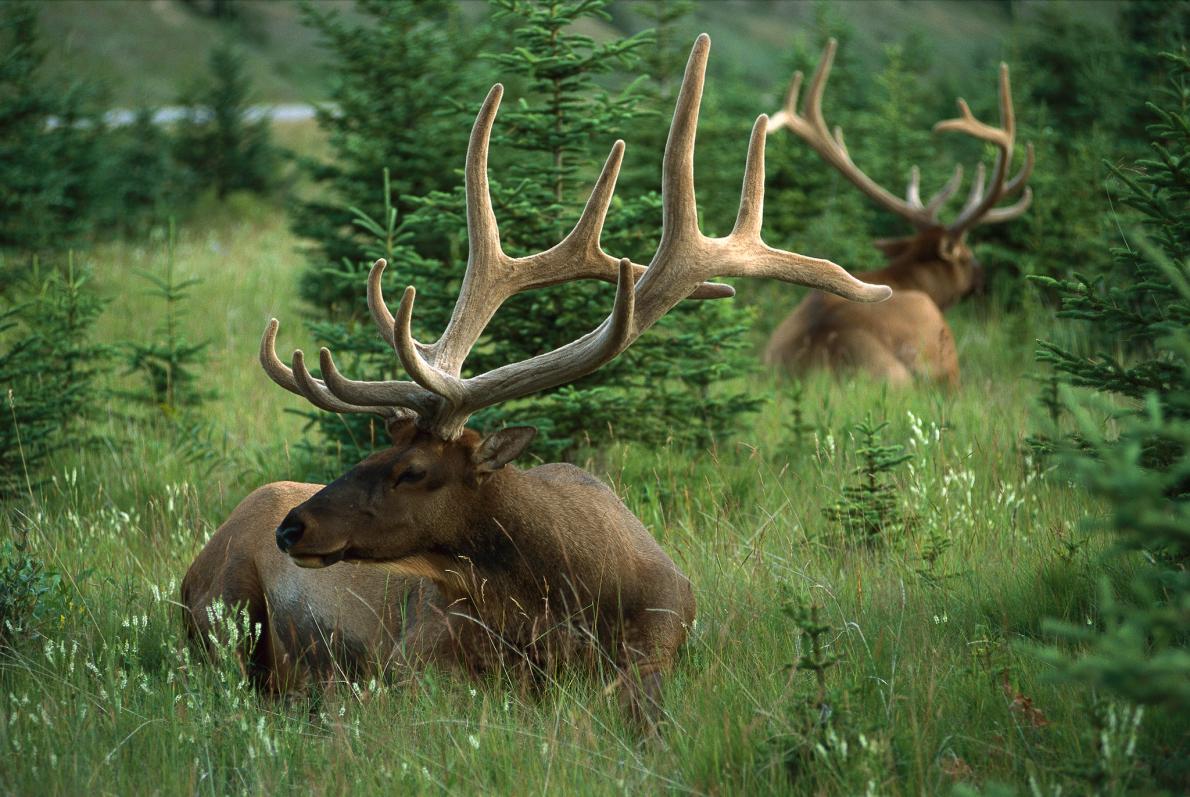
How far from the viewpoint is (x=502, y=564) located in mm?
4082

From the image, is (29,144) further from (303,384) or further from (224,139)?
(303,384)

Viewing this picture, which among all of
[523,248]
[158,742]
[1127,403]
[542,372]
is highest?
[523,248]

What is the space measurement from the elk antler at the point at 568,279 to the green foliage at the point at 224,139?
15015 millimetres

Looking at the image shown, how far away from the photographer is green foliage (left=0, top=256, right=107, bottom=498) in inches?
244

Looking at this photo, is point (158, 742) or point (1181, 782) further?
point (158, 742)

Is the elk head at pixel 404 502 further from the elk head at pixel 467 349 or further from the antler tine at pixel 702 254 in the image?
the antler tine at pixel 702 254

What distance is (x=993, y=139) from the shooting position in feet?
32.6

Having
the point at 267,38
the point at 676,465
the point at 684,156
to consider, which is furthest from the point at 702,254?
the point at 267,38

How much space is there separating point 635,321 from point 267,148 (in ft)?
52.3

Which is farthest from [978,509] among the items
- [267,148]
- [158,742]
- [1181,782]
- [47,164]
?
[267,148]

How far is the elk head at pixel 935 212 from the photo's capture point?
9.97m

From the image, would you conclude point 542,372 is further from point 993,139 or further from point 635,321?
point 993,139

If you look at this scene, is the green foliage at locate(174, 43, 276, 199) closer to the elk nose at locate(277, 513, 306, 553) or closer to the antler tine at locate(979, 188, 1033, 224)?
the antler tine at locate(979, 188, 1033, 224)

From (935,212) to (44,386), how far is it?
7.27 m
